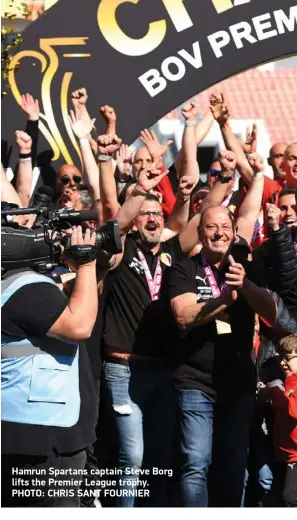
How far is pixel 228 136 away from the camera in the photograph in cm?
792

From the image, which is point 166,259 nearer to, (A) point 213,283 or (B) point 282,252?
(A) point 213,283

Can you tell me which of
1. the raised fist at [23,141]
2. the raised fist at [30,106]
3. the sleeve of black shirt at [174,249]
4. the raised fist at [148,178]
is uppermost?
the raised fist at [30,106]

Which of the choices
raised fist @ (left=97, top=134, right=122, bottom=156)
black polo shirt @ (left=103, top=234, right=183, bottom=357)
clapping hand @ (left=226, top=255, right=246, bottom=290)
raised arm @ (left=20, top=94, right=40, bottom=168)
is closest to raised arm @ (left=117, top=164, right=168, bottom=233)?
black polo shirt @ (left=103, top=234, right=183, bottom=357)

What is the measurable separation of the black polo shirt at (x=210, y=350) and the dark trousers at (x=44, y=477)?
123cm

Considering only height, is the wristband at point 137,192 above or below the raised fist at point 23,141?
below

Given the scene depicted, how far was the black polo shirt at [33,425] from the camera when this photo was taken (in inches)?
194

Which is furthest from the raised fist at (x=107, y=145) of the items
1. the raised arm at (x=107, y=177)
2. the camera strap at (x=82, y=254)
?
the camera strap at (x=82, y=254)

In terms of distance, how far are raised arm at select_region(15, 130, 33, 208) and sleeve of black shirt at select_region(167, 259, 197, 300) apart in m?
1.91

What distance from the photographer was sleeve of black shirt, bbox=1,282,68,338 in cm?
493

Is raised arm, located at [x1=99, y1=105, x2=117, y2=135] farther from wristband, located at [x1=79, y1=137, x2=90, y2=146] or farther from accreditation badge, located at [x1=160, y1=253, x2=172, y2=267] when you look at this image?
accreditation badge, located at [x1=160, y1=253, x2=172, y2=267]

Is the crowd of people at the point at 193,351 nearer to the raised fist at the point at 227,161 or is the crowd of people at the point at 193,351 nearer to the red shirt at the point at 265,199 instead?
the raised fist at the point at 227,161
